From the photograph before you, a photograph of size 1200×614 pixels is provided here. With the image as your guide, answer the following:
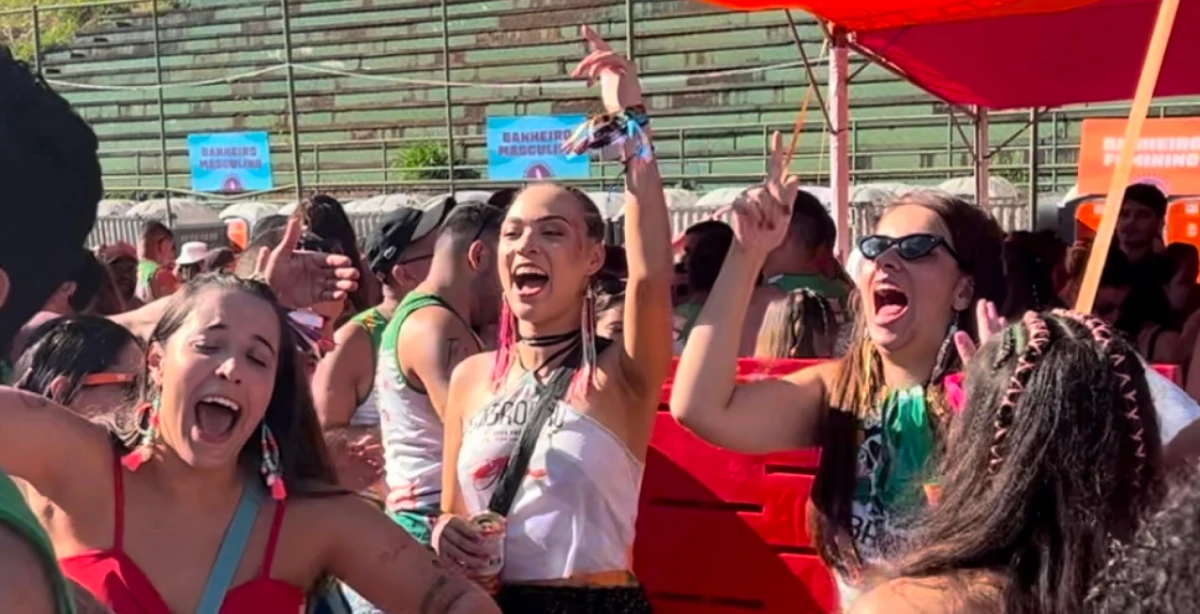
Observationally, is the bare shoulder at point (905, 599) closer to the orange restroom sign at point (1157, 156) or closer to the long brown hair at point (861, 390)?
the long brown hair at point (861, 390)

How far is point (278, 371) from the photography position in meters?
2.44

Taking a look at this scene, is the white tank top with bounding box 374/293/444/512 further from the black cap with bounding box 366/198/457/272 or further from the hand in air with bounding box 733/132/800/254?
the hand in air with bounding box 733/132/800/254

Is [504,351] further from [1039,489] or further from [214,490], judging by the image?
[1039,489]

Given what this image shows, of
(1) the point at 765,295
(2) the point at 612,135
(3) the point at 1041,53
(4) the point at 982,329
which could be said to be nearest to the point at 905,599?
(4) the point at 982,329

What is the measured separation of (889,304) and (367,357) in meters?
1.76

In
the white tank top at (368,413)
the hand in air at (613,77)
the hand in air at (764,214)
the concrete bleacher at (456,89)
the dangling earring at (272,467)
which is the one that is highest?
the concrete bleacher at (456,89)

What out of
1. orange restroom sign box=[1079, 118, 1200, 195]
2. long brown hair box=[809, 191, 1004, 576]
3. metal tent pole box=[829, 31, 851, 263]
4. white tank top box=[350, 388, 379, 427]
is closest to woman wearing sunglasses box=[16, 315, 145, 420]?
white tank top box=[350, 388, 379, 427]

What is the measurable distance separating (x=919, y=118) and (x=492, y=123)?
17.2 feet

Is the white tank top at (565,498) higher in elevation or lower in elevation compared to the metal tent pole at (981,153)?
lower

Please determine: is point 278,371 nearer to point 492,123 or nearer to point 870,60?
point 870,60

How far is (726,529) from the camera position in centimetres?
397

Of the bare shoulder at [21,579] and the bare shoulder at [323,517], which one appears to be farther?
the bare shoulder at [323,517]

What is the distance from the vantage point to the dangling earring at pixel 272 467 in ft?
7.73

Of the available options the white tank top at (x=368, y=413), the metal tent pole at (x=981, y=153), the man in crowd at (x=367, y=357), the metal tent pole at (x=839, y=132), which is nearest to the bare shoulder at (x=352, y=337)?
the man in crowd at (x=367, y=357)
